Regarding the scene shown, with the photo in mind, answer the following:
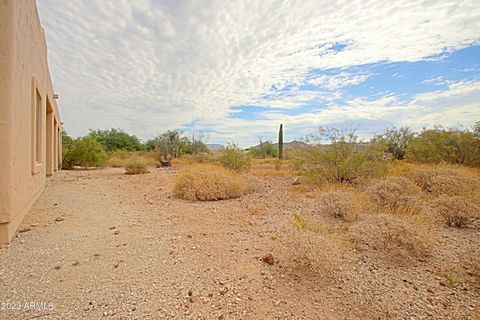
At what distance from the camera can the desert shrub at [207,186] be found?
8.15m

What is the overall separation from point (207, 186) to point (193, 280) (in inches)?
195

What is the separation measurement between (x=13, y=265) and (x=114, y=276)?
54.1 inches

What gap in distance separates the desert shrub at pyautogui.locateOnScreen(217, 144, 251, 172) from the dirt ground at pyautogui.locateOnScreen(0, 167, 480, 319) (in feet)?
24.5

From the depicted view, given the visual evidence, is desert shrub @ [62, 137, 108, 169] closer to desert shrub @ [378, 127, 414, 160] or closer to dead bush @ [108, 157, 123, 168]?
dead bush @ [108, 157, 123, 168]

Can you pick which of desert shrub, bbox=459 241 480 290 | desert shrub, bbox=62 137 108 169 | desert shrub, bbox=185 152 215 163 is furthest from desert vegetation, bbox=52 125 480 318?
desert shrub, bbox=62 137 108 169

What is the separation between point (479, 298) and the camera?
295 centimetres

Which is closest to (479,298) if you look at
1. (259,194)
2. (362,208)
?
(362,208)

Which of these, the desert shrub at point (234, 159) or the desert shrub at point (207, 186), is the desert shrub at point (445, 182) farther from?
the desert shrub at point (234, 159)

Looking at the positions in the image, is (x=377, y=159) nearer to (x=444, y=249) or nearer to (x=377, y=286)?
(x=444, y=249)

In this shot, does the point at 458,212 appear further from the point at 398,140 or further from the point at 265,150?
the point at 265,150

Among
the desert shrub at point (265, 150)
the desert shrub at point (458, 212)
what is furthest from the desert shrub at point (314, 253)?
the desert shrub at point (265, 150)

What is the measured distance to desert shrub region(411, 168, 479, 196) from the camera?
7.05m

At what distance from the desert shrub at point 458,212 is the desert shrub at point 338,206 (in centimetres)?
174

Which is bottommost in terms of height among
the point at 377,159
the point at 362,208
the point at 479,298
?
the point at 479,298
